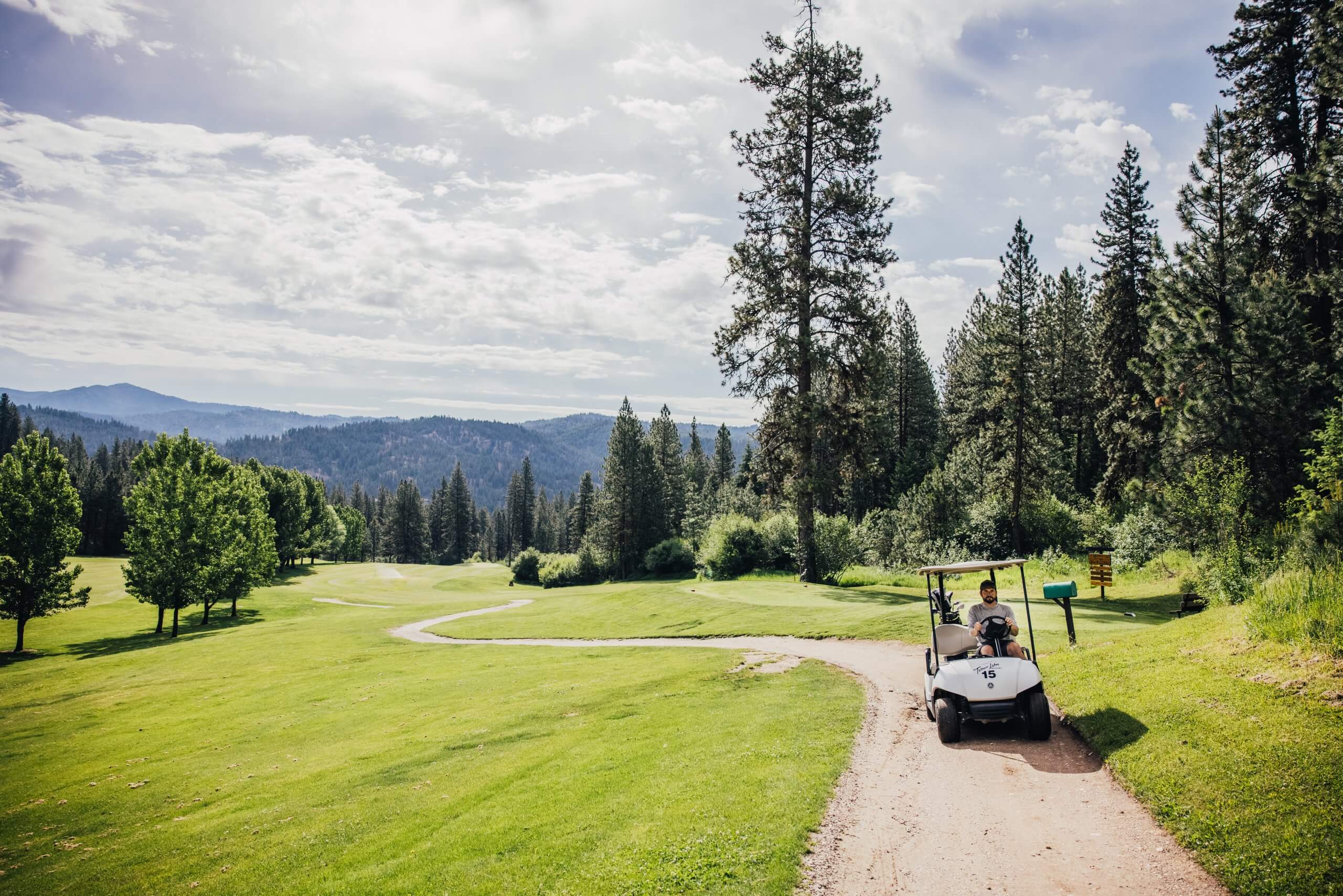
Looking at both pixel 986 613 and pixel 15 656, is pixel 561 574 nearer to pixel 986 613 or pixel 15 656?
pixel 15 656

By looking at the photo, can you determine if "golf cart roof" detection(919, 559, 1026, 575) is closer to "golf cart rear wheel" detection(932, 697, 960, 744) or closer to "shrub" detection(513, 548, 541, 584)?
"golf cart rear wheel" detection(932, 697, 960, 744)

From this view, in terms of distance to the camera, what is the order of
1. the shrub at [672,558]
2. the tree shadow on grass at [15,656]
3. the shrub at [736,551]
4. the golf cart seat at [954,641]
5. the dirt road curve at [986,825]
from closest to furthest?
the dirt road curve at [986,825], the golf cart seat at [954,641], the tree shadow on grass at [15,656], the shrub at [736,551], the shrub at [672,558]

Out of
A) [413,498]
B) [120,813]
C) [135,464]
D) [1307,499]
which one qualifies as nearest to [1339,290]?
[1307,499]

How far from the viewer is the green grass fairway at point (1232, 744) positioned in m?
6.12

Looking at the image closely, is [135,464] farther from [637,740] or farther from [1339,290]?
[1339,290]

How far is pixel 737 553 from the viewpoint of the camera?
40.2 m

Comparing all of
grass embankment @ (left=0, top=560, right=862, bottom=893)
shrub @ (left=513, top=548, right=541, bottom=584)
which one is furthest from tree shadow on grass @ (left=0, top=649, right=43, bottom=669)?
shrub @ (left=513, top=548, right=541, bottom=584)

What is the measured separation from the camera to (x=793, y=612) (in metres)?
24.4

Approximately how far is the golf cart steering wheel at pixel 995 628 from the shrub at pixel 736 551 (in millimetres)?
28750

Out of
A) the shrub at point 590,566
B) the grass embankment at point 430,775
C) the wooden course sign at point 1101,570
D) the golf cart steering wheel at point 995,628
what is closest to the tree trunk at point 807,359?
the wooden course sign at point 1101,570

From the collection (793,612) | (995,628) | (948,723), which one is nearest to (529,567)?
(793,612)

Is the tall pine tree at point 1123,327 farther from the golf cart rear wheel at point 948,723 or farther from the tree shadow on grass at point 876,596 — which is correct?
the golf cart rear wheel at point 948,723

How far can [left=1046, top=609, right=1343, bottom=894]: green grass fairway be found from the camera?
6121 millimetres

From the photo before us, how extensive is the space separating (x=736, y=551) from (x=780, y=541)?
277 centimetres
